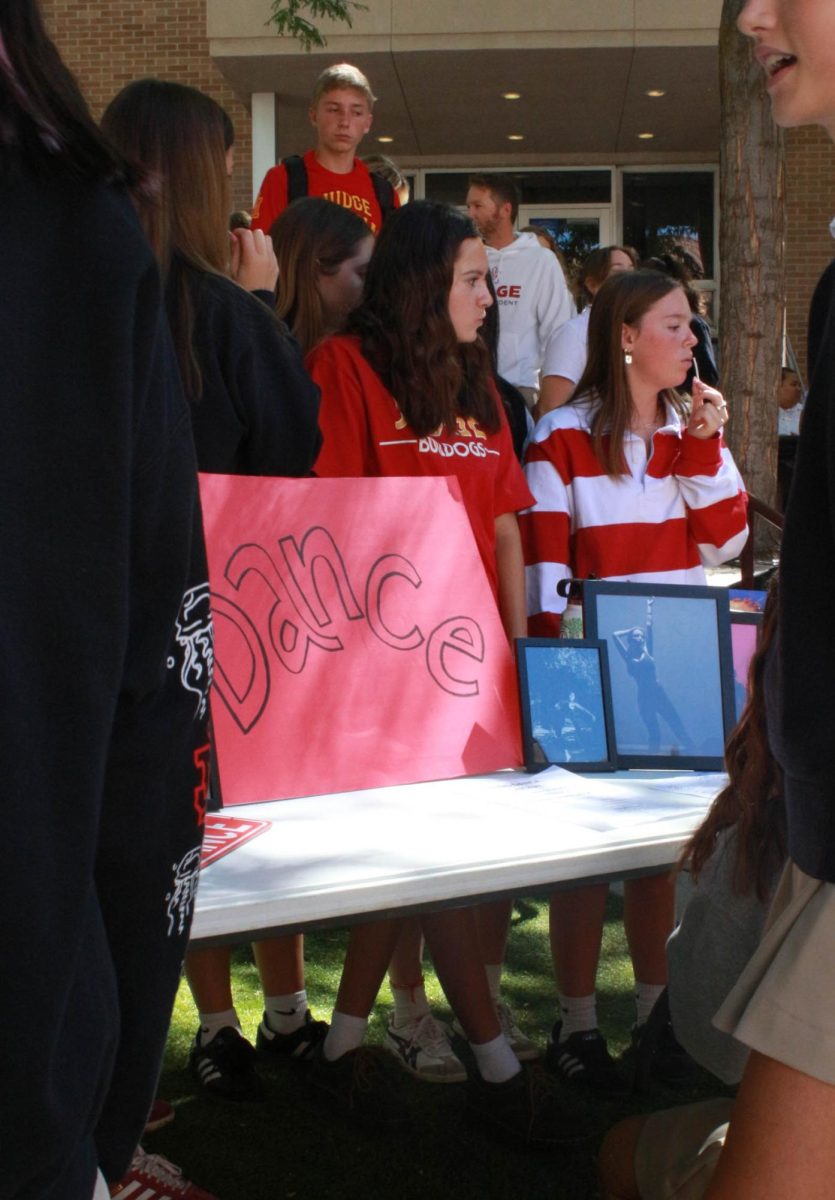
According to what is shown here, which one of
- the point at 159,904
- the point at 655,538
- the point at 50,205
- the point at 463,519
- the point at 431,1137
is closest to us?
the point at 50,205

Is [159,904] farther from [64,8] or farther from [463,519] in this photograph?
[64,8]

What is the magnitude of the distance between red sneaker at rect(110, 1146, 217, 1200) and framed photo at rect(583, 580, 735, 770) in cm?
116

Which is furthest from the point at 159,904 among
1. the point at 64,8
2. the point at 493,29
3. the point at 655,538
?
the point at 64,8

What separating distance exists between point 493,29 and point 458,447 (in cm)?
1126

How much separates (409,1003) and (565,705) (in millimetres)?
1095

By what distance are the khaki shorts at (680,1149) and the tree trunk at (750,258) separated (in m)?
7.31

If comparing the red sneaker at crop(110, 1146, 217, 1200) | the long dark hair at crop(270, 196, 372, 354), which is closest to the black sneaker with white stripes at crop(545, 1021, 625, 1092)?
the red sneaker at crop(110, 1146, 217, 1200)

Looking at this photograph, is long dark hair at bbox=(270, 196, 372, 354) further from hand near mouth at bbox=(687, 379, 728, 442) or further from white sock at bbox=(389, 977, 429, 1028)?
white sock at bbox=(389, 977, 429, 1028)

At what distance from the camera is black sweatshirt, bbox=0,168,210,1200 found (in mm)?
775

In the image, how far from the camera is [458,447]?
10.3 feet

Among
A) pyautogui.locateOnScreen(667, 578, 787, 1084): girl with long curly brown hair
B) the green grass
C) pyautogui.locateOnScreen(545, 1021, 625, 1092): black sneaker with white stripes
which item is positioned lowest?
the green grass

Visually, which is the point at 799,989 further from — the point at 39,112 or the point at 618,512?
the point at 618,512

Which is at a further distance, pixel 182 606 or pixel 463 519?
pixel 463 519

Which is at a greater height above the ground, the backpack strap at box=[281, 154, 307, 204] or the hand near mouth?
the backpack strap at box=[281, 154, 307, 204]
